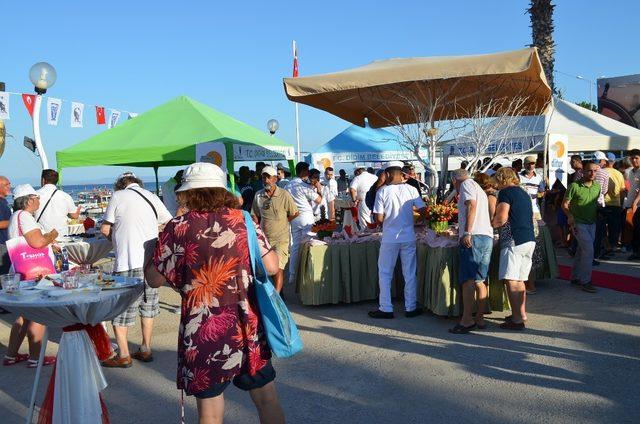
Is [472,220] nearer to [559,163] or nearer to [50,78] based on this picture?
[559,163]

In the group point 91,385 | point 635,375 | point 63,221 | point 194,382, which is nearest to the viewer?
point 194,382

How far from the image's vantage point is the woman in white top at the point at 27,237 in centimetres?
498

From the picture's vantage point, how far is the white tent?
12.4 metres

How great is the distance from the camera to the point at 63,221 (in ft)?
24.7

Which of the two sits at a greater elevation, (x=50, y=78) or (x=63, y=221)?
(x=50, y=78)

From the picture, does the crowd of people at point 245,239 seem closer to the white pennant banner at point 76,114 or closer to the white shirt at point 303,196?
the white shirt at point 303,196

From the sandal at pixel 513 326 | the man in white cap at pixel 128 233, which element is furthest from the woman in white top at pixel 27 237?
the sandal at pixel 513 326

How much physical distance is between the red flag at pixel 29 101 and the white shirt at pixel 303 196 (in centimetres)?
590

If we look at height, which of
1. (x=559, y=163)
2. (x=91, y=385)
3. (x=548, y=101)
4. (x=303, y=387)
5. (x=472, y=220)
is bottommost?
(x=303, y=387)

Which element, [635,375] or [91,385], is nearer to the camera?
[91,385]

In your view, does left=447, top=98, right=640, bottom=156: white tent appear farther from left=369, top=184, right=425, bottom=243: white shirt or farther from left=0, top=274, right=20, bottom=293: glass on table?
left=0, top=274, right=20, bottom=293: glass on table

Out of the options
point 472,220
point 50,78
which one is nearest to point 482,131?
point 472,220

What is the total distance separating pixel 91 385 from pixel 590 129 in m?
13.3

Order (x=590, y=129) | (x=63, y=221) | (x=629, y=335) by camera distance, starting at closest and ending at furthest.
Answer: (x=629, y=335) < (x=63, y=221) < (x=590, y=129)
